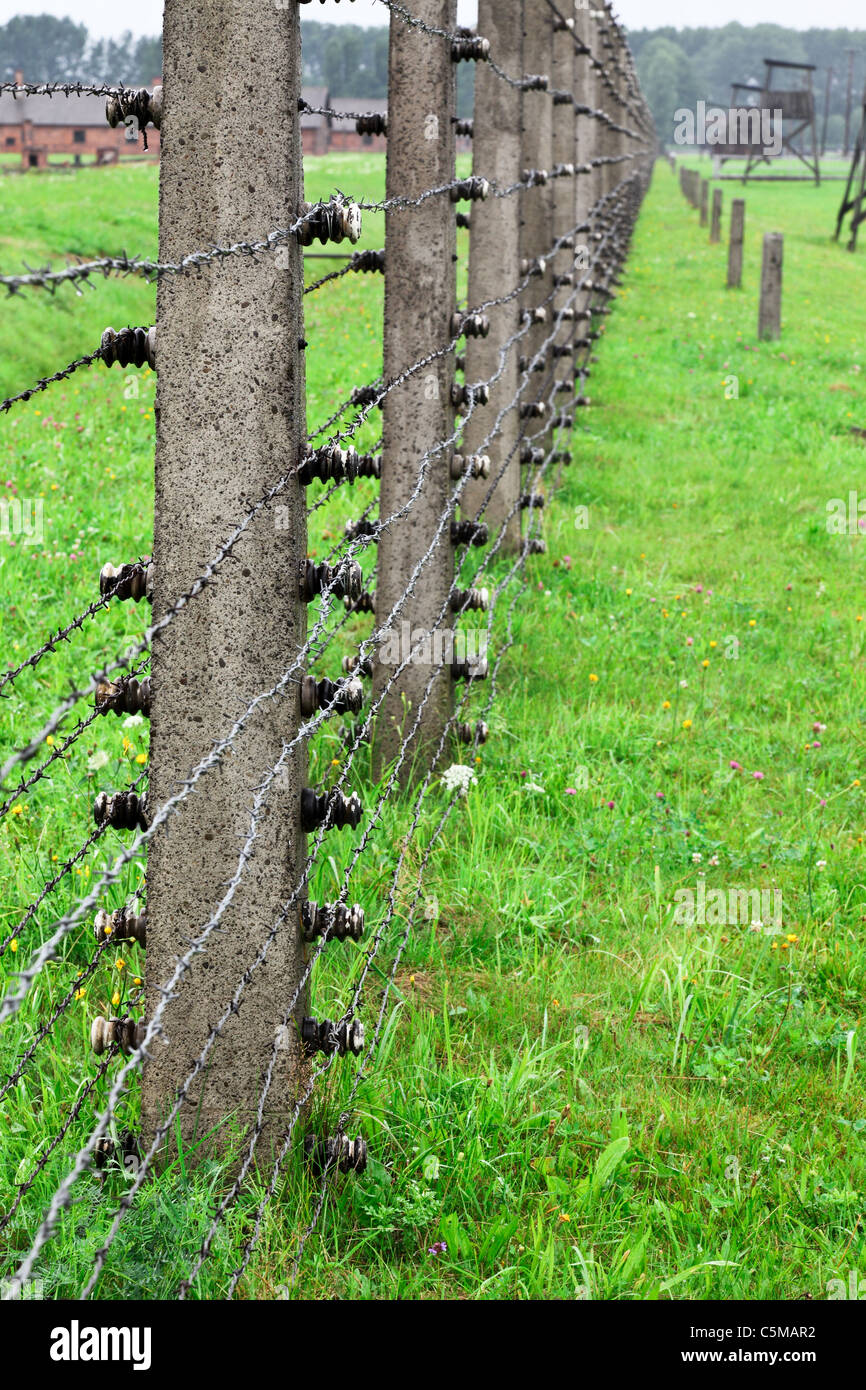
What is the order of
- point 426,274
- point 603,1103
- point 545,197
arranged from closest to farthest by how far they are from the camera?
point 603,1103 → point 426,274 → point 545,197

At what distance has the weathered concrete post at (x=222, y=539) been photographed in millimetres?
2295

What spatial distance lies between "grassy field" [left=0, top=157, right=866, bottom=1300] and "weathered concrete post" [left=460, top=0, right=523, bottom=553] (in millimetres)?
838

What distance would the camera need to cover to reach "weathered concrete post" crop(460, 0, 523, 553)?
623cm

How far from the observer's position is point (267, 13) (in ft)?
7.49

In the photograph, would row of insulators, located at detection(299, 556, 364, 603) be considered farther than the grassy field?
No

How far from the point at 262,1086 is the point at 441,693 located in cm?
Answer: 217

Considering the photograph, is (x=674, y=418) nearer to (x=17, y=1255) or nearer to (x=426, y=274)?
(x=426, y=274)

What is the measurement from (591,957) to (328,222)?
2.21 m

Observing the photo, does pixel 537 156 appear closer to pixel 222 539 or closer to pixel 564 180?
pixel 564 180

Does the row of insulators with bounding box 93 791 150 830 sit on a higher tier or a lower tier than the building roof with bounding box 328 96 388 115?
lower

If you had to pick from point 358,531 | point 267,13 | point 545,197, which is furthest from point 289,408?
point 545,197

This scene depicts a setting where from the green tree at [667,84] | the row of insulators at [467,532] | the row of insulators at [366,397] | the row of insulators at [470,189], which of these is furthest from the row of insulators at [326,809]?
the green tree at [667,84]

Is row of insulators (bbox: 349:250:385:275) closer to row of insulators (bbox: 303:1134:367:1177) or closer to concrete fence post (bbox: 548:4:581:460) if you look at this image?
row of insulators (bbox: 303:1134:367:1177)

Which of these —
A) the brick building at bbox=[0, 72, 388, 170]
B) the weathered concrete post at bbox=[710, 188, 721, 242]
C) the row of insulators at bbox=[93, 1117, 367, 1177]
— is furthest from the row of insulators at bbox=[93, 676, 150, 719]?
the brick building at bbox=[0, 72, 388, 170]
